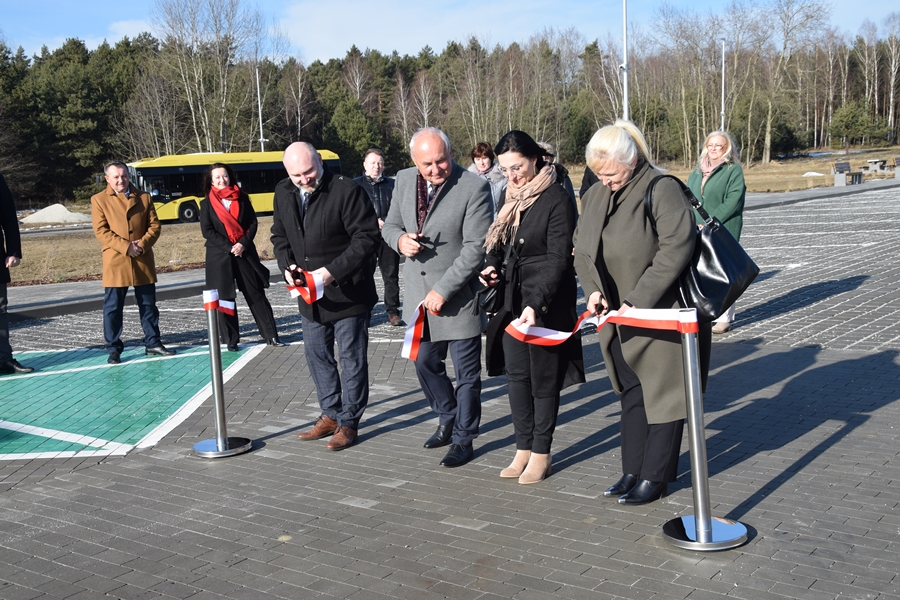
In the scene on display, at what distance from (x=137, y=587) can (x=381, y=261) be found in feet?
23.7

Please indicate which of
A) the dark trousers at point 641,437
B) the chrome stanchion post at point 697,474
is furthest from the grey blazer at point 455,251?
the chrome stanchion post at point 697,474

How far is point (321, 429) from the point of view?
624cm

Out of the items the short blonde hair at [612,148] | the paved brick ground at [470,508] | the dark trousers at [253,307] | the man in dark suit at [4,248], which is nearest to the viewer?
the paved brick ground at [470,508]

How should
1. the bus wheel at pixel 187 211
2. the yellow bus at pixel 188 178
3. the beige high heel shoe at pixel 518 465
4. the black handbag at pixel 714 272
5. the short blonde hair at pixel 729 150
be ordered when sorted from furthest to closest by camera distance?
the bus wheel at pixel 187 211 < the yellow bus at pixel 188 178 < the short blonde hair at pixel 729 150 < the beige high heel shoe at pixel 518 465 < the black handbag at pixel 714 272

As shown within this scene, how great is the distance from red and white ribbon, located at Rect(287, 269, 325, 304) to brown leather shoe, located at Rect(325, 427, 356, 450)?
35.2 inches

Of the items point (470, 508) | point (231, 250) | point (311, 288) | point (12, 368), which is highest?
point (231, 250)

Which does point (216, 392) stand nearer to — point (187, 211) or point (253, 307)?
point (253, 307)

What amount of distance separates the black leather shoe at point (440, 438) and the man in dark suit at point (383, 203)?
456 centimetres

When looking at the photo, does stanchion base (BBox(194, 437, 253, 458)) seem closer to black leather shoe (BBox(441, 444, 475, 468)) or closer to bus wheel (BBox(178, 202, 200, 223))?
black leather shoe (BBox(441, 444, 475, 468))

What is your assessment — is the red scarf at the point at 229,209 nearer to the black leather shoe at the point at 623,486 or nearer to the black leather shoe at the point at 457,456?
the black leather shoe at the point at 457,456

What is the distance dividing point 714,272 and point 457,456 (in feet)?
6.68

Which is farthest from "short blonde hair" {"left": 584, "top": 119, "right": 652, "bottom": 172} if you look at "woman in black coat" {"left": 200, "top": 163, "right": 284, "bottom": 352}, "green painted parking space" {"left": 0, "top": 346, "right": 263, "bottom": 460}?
"woman in black coat" {"left": 200, "top": 163, "right": 284, "bottom": 352}

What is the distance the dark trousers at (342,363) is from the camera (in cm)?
607

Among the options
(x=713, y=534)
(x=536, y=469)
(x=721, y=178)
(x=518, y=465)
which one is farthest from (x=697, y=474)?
(x=721, y=178)
